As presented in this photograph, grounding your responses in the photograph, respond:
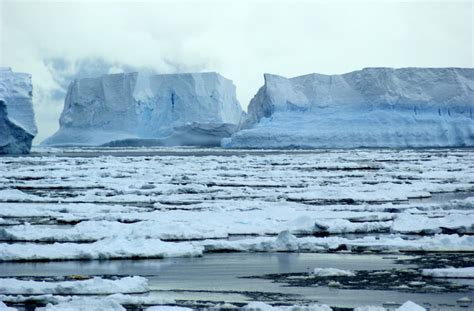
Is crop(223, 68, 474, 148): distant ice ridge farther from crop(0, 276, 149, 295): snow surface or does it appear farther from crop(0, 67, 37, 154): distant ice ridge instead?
crop(0, 276, 149, 295): snow surface

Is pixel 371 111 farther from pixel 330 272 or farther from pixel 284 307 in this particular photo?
pixel 284 307

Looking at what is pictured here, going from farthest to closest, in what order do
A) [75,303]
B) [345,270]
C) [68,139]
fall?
[68,139] < [345,270] < [75,303]

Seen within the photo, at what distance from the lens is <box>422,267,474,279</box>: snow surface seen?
18.0 feet

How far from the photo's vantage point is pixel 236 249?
6.86 meters

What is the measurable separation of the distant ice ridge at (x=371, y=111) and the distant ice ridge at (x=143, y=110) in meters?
6.69

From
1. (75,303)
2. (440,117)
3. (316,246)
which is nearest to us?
(75,303)

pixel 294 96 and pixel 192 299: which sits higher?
pixel 294 96

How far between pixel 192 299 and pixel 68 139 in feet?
156

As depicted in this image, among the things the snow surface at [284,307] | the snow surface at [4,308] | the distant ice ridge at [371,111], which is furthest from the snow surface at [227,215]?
the distant ice ridge at [371,111]

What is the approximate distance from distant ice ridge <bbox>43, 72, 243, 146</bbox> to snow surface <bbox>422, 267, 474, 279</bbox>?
40.7 metres

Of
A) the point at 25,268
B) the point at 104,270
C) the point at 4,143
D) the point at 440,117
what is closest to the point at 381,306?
the point at 104,270

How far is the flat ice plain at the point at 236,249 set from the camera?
492 centimetres

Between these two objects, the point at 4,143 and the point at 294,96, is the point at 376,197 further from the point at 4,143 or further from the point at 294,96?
the point at 294,96

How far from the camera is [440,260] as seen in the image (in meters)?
6.24
